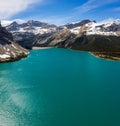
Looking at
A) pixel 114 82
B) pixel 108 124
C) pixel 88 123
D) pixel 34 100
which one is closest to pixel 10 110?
pixel 34 100

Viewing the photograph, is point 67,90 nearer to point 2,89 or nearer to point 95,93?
point 95,93

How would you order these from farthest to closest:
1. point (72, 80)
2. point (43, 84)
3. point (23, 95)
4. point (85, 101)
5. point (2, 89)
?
1. point (72, 80)
2. point (43, 84)
3. point (2, 89)
4. point (23, 95)
5. point (85, 101)

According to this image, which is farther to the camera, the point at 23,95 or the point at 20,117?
the point at 23,95

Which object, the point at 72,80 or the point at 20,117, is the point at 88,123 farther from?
the point at 72,80

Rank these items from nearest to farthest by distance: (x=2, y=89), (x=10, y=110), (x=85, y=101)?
(x=10, y=110)
(x=85, y=101)
(x=2, y=89)

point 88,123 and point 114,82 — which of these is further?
point 114,82

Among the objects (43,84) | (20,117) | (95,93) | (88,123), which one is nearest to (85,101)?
(95,93)

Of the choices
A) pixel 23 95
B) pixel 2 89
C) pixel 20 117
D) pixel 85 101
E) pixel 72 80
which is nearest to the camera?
pixel 20 117

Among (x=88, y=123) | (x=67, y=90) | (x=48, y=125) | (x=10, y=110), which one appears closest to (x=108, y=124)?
(x=88, y=123)

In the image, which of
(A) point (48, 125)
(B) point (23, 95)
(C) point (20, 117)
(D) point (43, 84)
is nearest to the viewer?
(A) point (48, 125)
